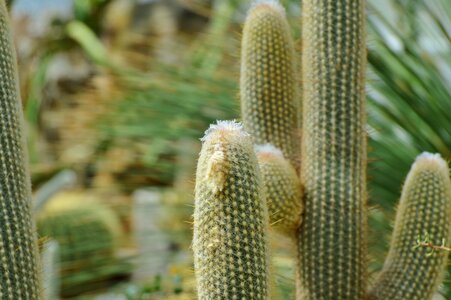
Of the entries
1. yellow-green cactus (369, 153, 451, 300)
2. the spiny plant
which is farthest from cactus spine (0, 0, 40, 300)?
yellow-green cactus (369, 153, 451, 300)

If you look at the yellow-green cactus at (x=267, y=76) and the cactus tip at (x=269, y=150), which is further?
the yellow-green cactus at (x=267, y=76)

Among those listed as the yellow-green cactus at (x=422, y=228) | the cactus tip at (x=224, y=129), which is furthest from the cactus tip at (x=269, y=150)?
the cactus tip at (x=224, y=129)

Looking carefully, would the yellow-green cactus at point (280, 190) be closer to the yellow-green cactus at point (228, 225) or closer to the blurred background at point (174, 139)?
the blurred background at point (174, 139)

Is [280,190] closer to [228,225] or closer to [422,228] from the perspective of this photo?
[422,228]

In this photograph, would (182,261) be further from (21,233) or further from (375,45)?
(21,233)

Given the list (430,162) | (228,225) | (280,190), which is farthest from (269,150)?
(228,225)

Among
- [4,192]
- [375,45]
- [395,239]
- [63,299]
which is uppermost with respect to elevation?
[375,45]

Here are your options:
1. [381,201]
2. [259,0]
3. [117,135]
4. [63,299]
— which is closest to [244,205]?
[259,0]
